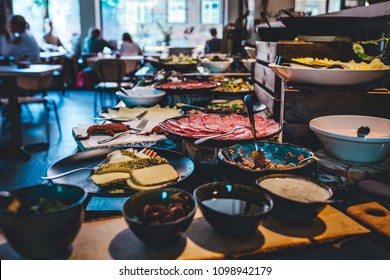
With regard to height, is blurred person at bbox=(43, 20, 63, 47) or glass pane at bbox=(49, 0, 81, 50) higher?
glass pane at bbox=(49, 0, 81, 50)

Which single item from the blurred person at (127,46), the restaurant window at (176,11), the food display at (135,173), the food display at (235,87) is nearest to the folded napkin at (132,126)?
the food display at (135,173)

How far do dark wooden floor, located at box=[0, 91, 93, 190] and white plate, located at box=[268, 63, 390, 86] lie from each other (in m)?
2.97

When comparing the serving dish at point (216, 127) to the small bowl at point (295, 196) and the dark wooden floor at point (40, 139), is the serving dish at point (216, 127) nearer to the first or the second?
the small bowl at point (295, 196)

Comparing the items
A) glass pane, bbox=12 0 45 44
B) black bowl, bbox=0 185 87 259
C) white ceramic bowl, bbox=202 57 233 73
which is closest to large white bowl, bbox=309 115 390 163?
black bowl, bbox=0 185 87 259

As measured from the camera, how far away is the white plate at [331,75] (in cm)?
158

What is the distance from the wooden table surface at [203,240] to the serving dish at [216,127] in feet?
1.41

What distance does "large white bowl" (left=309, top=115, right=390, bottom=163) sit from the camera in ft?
4.44

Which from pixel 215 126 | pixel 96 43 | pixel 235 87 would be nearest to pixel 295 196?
pixel 215 126

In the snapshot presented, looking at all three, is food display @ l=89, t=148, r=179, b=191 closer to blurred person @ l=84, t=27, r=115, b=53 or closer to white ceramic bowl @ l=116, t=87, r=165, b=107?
white ceramic bowl @ l=116, t=87, r=165, b=107

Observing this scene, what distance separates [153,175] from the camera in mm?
1230

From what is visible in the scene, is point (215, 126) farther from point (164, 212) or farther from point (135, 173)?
point (164, 212)

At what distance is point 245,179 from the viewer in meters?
1.16
